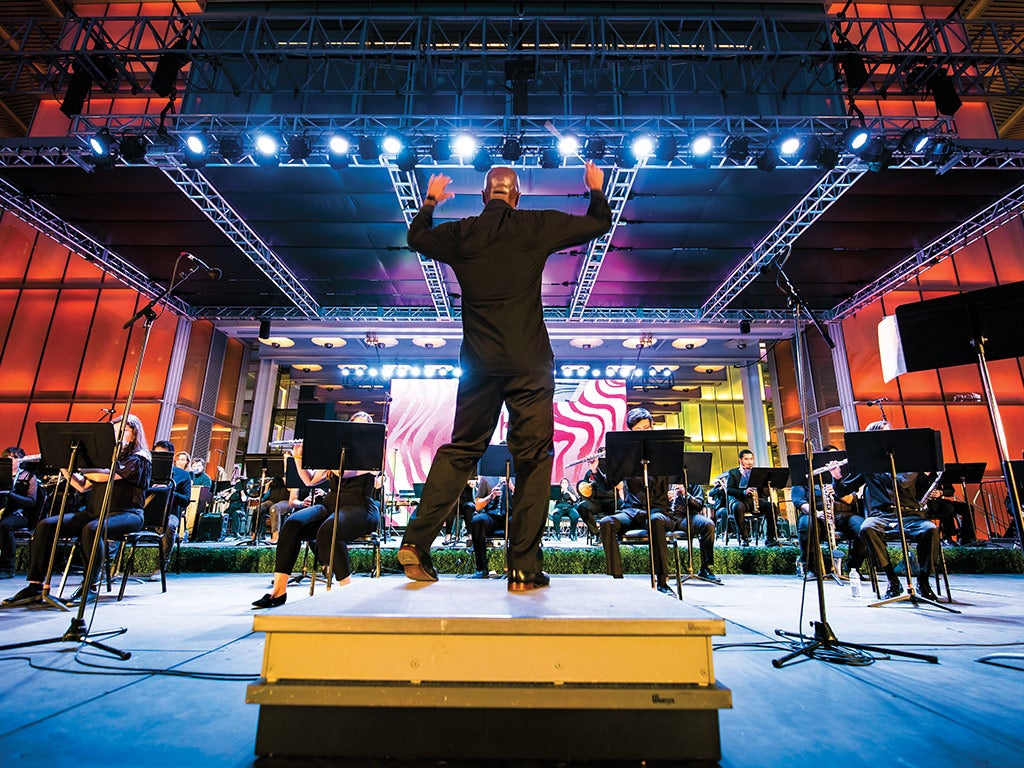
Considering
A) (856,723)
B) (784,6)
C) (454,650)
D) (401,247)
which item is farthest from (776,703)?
(784,6)

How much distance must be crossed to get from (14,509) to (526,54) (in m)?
9.10

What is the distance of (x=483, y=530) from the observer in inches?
254

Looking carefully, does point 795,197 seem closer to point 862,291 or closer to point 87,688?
point 862,291

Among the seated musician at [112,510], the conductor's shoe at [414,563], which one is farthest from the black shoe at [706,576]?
the seated musician at [112,510]

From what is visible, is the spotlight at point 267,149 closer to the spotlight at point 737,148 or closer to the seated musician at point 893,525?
the spotlight at point 737,148

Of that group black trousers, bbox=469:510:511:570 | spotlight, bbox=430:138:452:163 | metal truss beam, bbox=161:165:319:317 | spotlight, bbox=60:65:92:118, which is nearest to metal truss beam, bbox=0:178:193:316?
metal truss beam, bbox=161:165:319:317

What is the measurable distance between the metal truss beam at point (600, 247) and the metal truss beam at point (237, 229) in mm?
6242

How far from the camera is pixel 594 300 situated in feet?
40.0

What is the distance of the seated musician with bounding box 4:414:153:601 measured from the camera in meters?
4.20

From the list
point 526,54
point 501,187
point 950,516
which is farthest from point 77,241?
point 950,516

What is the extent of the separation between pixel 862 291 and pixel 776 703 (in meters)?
12.3

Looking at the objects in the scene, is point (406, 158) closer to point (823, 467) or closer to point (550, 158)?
point (550, 158)

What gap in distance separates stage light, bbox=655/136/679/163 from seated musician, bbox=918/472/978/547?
19.2ft

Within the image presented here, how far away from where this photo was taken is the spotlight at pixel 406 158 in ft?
23.5
